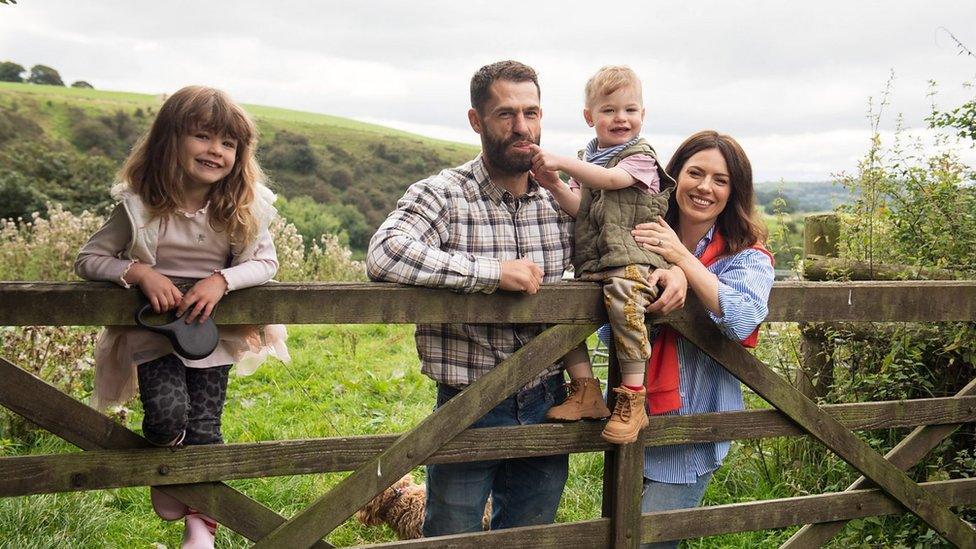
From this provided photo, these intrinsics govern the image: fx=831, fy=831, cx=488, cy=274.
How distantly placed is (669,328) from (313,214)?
3621 centimetres

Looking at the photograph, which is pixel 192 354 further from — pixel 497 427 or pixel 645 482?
pixel 645 482

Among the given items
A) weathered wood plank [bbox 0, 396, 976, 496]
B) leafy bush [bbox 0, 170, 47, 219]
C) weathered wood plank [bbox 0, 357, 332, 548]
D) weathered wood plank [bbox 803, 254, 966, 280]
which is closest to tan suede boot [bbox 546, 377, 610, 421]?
weathered wood plank [bbox 0, 396, 976, 496]

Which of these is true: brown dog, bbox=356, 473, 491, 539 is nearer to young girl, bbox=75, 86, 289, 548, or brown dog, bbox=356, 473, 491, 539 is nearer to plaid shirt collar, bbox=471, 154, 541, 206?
young girl, bbox=75, 86, 289, 548

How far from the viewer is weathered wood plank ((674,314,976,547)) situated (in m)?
3.18

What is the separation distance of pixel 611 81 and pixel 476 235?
81cm

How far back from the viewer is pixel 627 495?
3217 mm

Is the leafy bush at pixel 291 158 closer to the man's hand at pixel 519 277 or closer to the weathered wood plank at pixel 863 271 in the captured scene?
the weathered wood plank at pixel 863 271

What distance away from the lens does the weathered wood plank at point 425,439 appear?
111 inches

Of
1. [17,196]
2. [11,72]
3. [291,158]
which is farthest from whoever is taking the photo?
[11,72]

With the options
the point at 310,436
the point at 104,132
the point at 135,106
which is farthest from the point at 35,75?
the point at 310,436

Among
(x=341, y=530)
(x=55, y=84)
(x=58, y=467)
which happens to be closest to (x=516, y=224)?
(x=58, y=467)

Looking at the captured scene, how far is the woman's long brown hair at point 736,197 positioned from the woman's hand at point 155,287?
6.43 feet

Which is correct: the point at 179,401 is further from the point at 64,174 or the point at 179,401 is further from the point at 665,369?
the point at 64,174

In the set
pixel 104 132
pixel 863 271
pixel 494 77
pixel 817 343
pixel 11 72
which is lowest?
pixel 817 343
